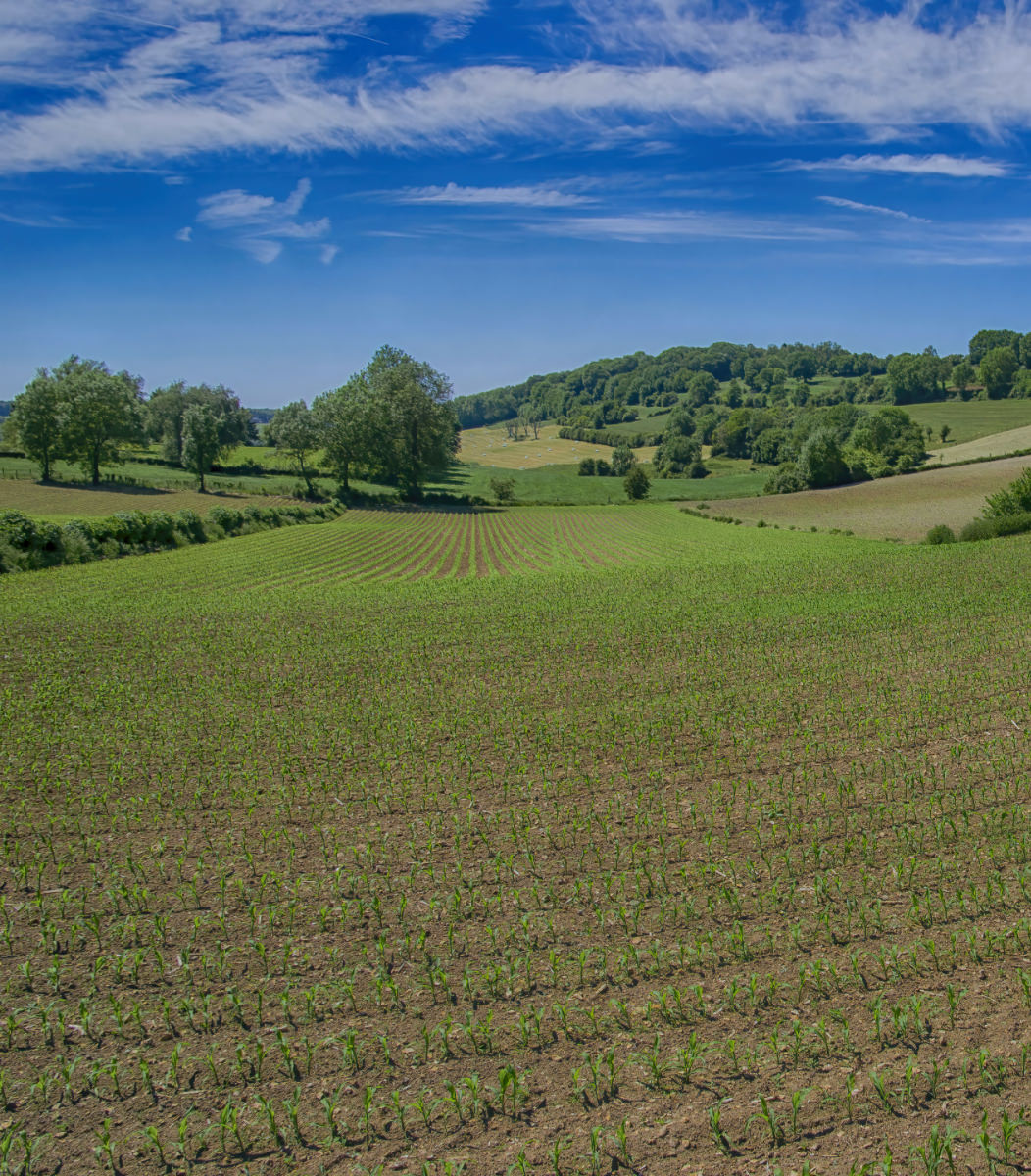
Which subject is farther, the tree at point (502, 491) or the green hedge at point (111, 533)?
the tree at point (502, 491)

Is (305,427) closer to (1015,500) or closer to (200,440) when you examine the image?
(200,440)

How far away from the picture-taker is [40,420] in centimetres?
8319

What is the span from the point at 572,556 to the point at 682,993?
42978 mm

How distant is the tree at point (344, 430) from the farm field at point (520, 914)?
2904 inches

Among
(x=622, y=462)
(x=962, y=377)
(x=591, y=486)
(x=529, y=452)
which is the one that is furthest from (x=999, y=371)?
(x=591, y=486)

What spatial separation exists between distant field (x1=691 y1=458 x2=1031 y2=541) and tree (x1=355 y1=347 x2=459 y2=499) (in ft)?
112

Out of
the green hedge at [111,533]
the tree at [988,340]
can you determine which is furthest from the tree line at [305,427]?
the tree at [988,340]

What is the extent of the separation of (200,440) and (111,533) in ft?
150

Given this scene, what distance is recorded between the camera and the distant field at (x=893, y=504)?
64.1 metres

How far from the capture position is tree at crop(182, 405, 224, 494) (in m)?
91.2

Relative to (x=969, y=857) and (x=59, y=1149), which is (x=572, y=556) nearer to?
(x=969, y=857)

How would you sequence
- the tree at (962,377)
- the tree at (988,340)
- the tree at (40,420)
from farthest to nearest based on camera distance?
the tree at (988,340) < the tree at (962,377) < the tree at (40,420)

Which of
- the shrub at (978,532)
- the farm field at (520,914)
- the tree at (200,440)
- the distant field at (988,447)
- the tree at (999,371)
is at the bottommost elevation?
the farm field at (520,914)

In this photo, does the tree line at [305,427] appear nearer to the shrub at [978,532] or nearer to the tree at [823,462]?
the tree at [823,462]
